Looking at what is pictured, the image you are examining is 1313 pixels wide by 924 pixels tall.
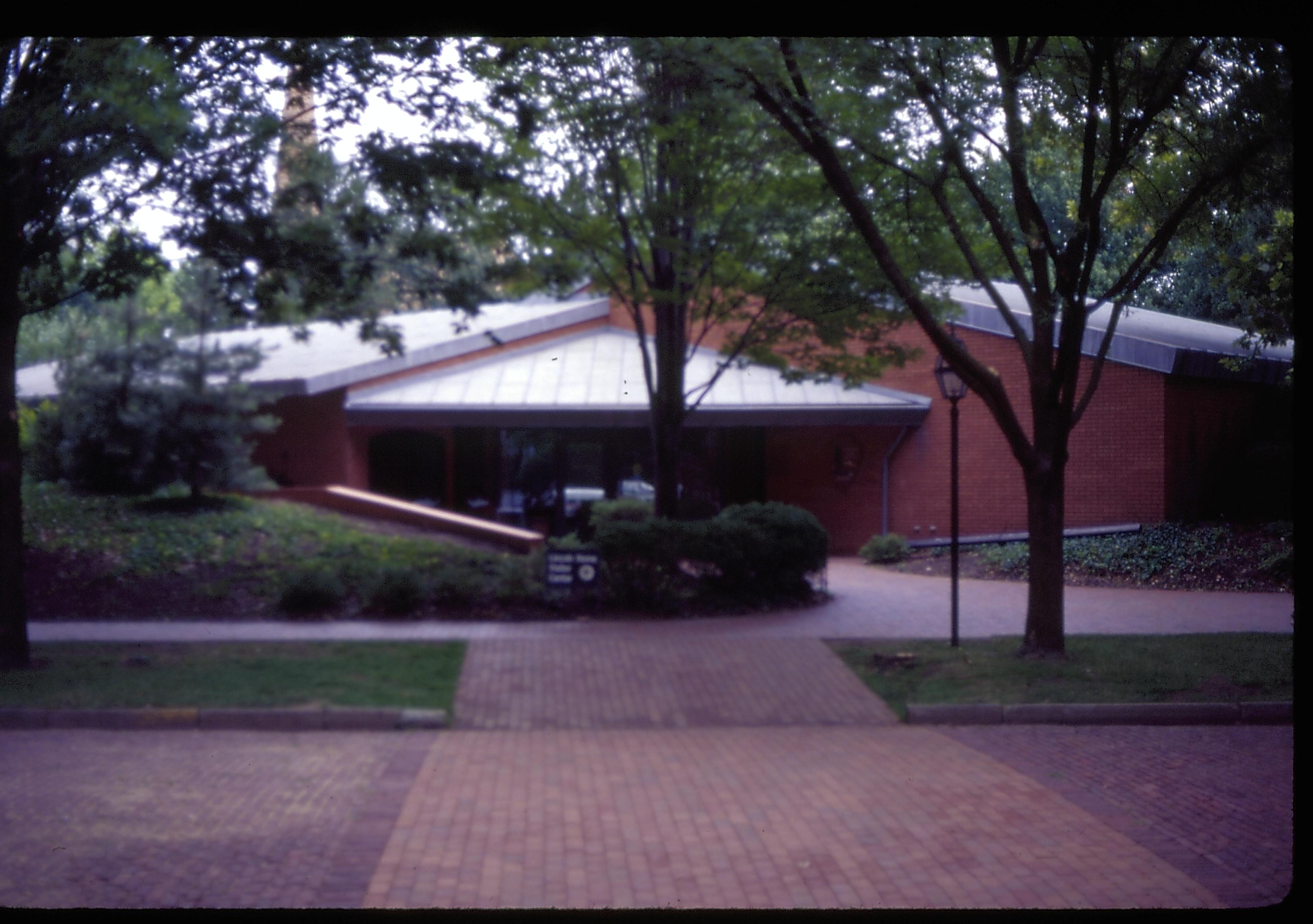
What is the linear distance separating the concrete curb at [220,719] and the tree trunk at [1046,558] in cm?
571

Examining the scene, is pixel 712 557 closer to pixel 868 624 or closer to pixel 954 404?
pixel 868 624

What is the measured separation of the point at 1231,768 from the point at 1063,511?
3723 mm

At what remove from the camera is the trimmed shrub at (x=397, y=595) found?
13.2 meters

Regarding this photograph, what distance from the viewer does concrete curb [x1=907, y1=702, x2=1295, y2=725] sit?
841 cm

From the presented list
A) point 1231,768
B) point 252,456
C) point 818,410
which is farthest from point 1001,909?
point 252,456

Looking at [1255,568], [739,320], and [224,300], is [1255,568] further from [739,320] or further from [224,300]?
[224,300]

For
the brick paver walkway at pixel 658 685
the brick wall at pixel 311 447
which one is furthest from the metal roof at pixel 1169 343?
the brick wall at pixel 311 447

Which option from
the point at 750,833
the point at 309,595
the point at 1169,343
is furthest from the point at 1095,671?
the point at 309,595

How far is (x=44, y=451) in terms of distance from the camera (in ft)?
57.4

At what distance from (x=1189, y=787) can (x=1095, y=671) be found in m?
3.19

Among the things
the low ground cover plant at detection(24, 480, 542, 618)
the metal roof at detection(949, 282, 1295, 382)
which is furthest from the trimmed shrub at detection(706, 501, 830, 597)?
the metal roof at detection(949, 282, 1295, 382)

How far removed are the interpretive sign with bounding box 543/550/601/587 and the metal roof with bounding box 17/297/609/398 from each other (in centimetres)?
575

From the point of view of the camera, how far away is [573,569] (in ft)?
44.9

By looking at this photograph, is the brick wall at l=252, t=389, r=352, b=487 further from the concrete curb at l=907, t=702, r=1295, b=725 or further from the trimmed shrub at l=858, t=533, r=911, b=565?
the concrete curb at l=907, t=702, r=1295, b=725
